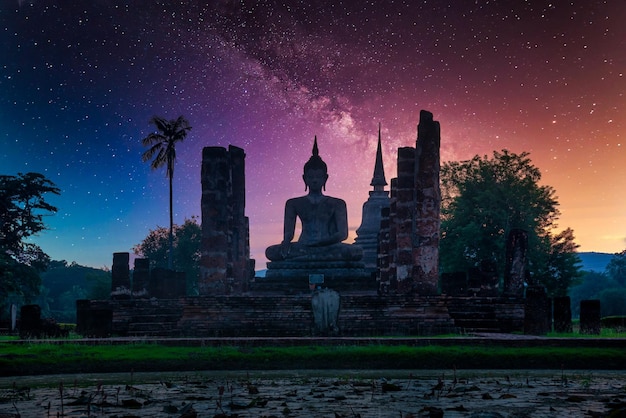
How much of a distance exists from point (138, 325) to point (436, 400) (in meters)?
15.6

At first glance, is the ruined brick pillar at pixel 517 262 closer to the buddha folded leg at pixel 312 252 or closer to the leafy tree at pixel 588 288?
the buddha folded leg at pixel 312 252

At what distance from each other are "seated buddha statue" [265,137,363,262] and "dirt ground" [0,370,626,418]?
1893 centimetres

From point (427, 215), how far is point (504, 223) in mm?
20665

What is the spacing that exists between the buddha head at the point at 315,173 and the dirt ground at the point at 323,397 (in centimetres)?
2072

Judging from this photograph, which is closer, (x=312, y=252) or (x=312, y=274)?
(x=312, y=274)

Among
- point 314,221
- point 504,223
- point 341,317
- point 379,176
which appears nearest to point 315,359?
point 341,317

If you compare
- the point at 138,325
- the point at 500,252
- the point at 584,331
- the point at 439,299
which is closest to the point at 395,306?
the point at 439,299

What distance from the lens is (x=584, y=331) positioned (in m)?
21.1

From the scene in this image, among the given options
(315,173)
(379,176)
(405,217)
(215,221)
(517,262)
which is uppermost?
(379,176)

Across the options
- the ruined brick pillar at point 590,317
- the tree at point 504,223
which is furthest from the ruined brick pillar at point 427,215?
the tree at point 504,223

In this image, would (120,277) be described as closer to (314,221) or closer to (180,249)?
(314,221)

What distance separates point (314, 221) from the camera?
32125 millimetres

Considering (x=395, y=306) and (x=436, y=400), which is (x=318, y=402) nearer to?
(x=436, y=400)

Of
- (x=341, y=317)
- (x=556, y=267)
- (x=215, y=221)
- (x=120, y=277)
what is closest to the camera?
(x=341, y=317)
